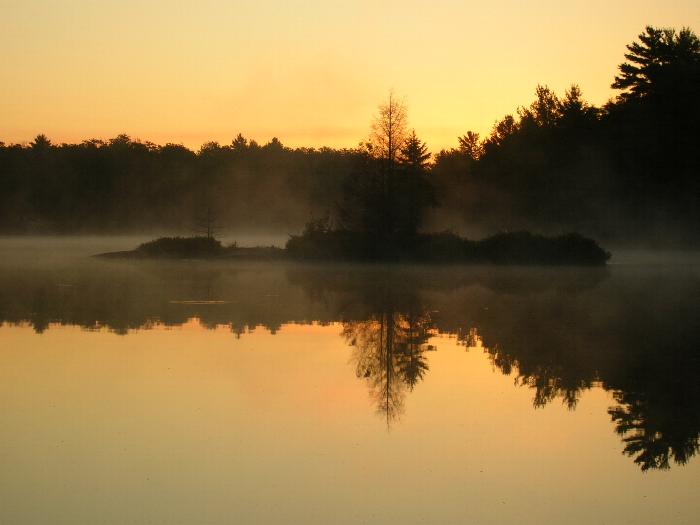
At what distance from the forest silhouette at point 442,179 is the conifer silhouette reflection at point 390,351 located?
25392mm

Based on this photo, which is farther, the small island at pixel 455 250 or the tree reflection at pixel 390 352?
the small island at pixel 455 250

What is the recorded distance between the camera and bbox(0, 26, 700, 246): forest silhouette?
1828 inches

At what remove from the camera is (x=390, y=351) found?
49.1 ft

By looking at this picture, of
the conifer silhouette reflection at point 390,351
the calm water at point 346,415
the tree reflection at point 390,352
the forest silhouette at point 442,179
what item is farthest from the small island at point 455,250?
the tree reflection at point 390,352

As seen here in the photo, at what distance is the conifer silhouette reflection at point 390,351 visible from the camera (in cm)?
1154

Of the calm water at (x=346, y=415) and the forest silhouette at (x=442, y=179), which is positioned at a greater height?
the forest silhouette at (x=442, y=179)

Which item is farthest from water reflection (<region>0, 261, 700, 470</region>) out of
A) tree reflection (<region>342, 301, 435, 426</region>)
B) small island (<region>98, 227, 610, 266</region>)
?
small island (<region>98, 227, 610, 266</region>)

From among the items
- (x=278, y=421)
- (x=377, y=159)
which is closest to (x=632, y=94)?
(x=377, y=159)

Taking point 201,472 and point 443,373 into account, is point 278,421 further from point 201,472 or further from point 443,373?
point 443,373

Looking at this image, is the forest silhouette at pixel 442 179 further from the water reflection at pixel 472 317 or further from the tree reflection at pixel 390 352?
the tree reflection at pixel 390 352

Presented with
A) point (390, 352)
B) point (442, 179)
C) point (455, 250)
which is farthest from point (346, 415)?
point (442, 179)

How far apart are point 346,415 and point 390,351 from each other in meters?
4.70

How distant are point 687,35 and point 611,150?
995 cm

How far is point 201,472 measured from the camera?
8039mm
